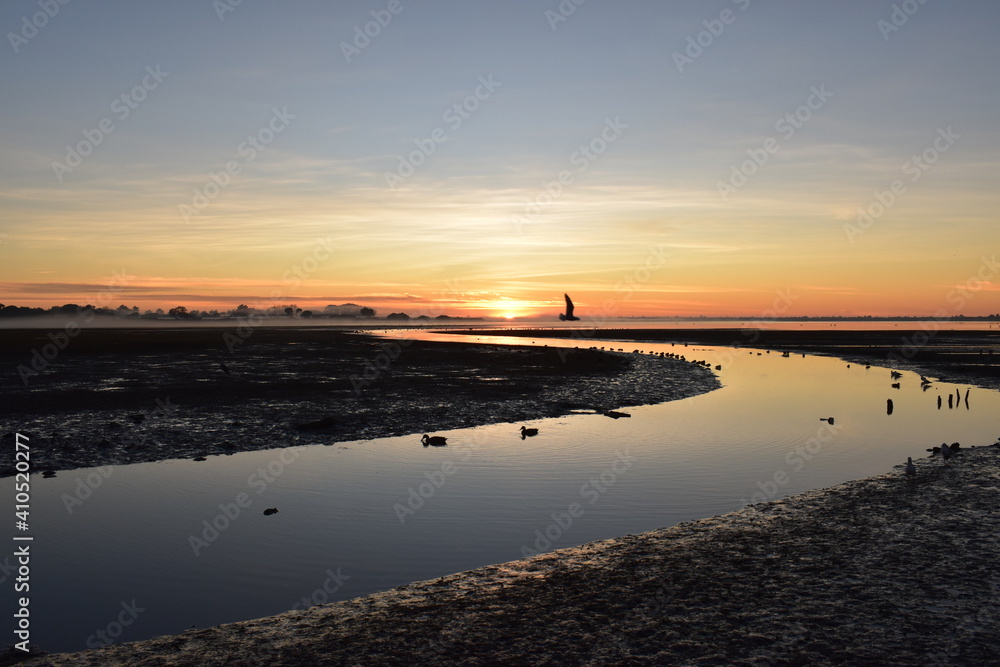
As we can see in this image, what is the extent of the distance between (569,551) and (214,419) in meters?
19.3

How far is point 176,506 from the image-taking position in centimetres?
1470

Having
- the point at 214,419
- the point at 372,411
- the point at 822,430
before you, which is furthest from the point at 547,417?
the point at 214,419

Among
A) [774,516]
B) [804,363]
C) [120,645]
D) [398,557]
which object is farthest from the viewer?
[804,363]

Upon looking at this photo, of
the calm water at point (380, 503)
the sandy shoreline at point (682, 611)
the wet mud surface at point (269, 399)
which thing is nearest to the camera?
the sandy shoreline at point (682, 611)

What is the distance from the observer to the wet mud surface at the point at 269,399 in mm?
21984

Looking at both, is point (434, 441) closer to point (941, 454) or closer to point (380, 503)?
point (380, 503)

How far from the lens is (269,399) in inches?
1249

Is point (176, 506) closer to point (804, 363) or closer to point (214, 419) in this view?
point (214, 419)
